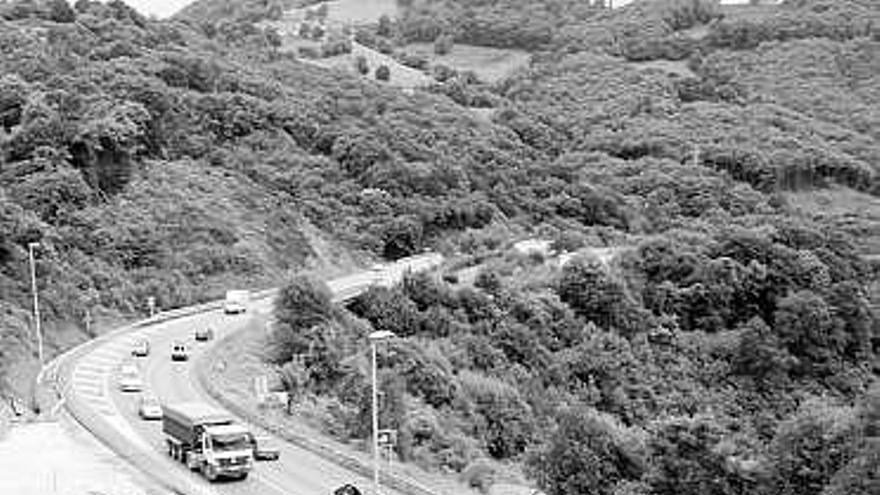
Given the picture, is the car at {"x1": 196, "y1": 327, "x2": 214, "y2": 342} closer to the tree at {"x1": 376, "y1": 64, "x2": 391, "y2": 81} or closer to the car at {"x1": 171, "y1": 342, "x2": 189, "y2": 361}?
the car at {"x1": 171, "y1": 342, "x2": 189, "y2": 361}

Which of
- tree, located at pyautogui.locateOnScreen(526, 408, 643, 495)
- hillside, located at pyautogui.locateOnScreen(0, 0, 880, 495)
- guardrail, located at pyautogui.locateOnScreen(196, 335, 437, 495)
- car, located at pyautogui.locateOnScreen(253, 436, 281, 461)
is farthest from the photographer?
hillside, located at pyautogui.locateOnScreen(0, 0, 880, 495)

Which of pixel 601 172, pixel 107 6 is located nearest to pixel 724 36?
pixel 601 172

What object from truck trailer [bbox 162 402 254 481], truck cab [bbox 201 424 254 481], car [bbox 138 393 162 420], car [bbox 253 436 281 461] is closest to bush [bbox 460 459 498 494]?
car [bbox 253 436 281 461]

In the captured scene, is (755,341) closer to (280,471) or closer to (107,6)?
(280,471)

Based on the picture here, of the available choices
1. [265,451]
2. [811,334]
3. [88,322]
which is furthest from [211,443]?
[811,334]

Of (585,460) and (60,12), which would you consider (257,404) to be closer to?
(585,460)
